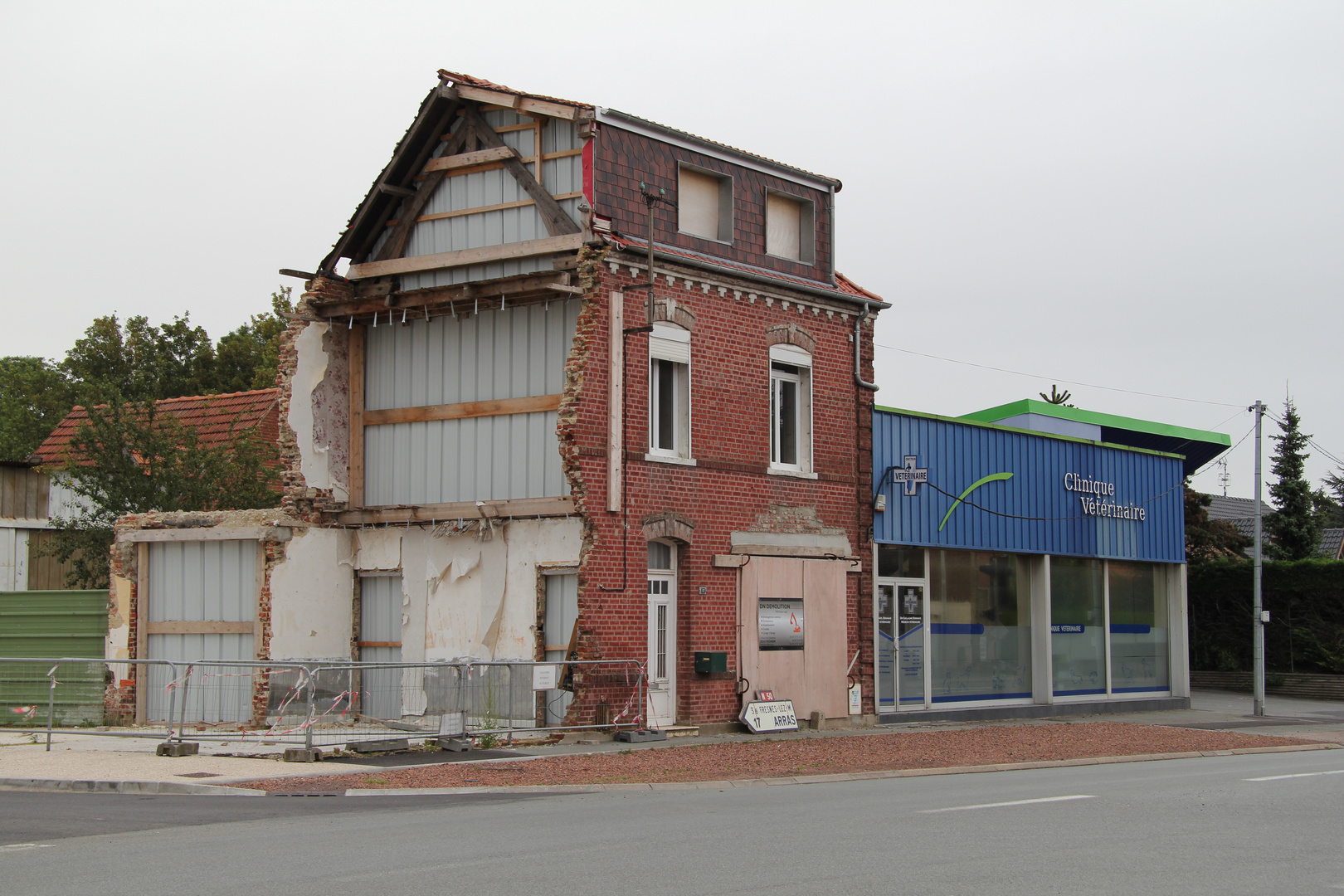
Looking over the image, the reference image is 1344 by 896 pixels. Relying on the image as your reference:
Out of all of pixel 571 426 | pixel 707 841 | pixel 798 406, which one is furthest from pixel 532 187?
pixel 707 841

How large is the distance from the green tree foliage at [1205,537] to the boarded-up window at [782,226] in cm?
2386

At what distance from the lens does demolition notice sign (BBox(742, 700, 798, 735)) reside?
20.6 meters

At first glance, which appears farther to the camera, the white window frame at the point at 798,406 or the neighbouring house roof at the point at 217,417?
the neighbouring house roof at the point at 217,417

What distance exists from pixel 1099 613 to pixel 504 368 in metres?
14.4

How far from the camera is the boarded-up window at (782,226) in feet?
73.7

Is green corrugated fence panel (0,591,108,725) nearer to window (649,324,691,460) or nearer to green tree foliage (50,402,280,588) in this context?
green tree foliage (50,402,280,588)

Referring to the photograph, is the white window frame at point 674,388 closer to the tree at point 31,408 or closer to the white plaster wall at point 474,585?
the white plaster wall at point 474,585

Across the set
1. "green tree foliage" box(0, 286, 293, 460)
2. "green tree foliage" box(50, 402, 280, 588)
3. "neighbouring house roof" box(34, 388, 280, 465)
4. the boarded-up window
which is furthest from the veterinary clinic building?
"green tree foliage" box(0, 286, 293, 460)

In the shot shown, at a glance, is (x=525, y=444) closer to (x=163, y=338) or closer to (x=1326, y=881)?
(x=1326, y=881)

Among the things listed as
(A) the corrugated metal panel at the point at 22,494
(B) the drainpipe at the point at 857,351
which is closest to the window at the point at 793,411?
(B) the drainpipe at the point at 857,351

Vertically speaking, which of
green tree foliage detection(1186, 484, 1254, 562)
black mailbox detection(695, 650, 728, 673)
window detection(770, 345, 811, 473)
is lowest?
black mailbox detection(695, 650, 728, 673)

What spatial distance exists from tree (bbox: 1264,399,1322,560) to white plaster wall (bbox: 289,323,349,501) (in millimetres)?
30650

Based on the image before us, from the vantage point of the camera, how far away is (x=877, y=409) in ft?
76.9

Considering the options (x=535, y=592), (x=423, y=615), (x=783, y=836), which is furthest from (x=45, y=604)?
(x=783, y=836)
